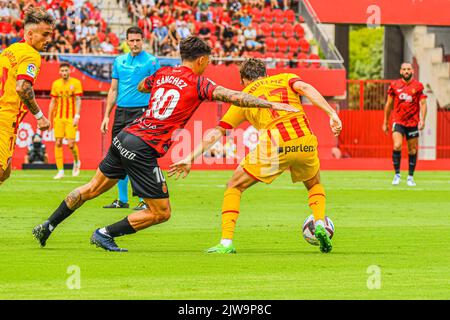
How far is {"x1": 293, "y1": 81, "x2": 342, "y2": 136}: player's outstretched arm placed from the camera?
10.0m

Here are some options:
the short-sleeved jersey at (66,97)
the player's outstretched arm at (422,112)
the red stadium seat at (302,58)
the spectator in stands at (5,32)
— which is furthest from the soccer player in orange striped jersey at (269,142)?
the red stadium seat at (302,58)

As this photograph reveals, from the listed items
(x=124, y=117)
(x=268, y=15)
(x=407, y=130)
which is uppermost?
(x=268, y=15)

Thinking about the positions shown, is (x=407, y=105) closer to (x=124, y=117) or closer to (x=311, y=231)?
(x=124, y=117)

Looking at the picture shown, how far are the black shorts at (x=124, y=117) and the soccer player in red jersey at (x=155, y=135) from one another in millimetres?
Answer: 5222

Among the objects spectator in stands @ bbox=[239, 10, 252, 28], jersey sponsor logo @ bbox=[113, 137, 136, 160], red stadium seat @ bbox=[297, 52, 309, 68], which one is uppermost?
spectator in stands @ bbox=[239, 10, 252, 28]

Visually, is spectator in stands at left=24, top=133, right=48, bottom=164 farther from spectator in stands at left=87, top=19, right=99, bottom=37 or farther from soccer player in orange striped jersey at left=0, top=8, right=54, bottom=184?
soccer player in orange striped jersey at left=0, top=8, right=54, bottom=184

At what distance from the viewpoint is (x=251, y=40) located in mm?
36781

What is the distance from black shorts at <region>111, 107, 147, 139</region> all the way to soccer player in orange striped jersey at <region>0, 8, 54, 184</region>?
4.45 meters

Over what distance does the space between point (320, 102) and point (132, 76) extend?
240 inches

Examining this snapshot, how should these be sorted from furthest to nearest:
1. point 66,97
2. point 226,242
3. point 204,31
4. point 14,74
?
point 204,31 < point 66,97 < point 14,74 < point 226,242

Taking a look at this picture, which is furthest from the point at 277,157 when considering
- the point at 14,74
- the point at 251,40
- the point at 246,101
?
the point at 251,40

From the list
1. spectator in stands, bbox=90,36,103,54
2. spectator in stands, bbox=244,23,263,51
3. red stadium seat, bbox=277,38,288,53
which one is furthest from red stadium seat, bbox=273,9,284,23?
spectator in stands, bbox=90,36,103,54
